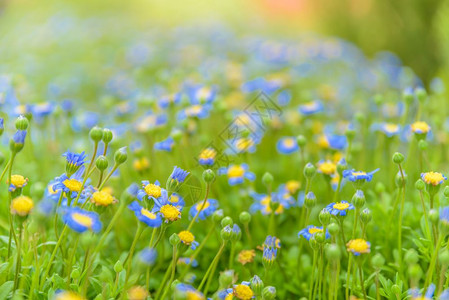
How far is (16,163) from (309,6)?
3257 mm

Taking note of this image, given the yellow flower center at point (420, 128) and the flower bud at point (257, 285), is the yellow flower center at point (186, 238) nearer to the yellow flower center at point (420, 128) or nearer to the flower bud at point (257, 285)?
the flower bud at point (257, 285)

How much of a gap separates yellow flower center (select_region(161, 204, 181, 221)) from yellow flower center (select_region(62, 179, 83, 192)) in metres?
0.20

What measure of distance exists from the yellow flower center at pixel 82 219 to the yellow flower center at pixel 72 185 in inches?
7.0

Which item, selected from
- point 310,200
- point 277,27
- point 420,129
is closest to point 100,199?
point 310,200

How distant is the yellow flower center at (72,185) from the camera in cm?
119

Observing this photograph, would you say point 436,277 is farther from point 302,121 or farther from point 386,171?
point 302,121

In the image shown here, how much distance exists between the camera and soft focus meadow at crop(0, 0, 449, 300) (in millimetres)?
1198

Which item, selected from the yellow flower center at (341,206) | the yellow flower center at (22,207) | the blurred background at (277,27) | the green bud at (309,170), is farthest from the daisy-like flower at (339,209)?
the blurred background at (277,27)

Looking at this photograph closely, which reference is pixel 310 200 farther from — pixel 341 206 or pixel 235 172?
pixel 235 172

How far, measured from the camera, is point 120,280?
1.28m

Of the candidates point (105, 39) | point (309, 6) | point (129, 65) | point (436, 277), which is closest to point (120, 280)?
point (436, 277)

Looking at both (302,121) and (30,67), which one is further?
(30,67)

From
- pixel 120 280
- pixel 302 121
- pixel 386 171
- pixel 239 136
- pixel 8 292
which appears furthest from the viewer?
pixel 302 121

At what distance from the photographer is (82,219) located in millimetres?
1010
